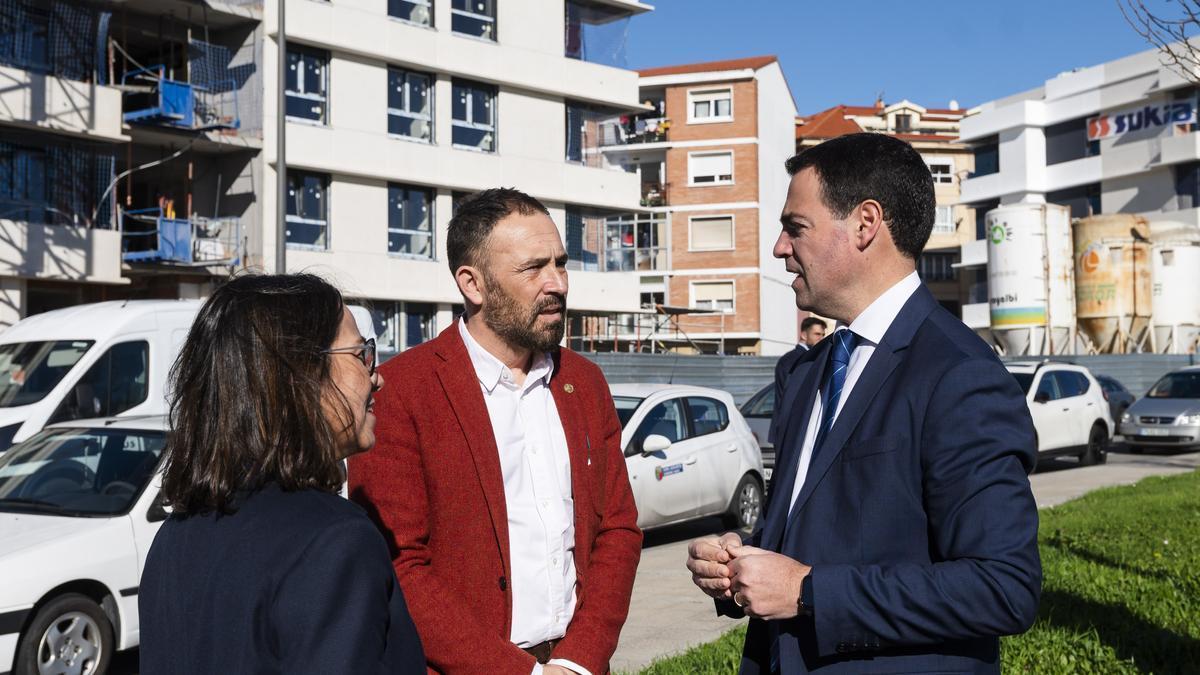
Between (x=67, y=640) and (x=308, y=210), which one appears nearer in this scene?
(x=67, y=640)

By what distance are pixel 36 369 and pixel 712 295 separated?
4688 centimetres

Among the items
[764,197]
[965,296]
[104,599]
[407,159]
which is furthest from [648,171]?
[104,599]

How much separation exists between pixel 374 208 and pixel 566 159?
8.22m

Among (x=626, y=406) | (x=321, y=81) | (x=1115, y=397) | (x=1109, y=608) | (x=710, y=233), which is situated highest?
(x=321, y=81)

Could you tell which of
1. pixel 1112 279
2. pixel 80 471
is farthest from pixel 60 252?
pixel 1112 279

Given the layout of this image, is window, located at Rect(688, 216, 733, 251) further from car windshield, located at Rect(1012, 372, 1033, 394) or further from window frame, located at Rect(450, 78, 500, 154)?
car windshield, located at Rect(1012, 372, 1033, 394)

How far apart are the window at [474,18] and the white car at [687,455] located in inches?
1066

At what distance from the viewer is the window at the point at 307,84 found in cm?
3444

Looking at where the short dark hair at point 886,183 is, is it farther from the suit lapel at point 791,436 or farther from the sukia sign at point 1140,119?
the sukia sign at point 1140,119

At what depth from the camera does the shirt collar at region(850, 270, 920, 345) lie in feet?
9.16

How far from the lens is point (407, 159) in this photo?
36938 millimetres

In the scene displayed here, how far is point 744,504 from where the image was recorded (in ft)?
46.8

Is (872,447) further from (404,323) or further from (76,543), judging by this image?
(404,323)

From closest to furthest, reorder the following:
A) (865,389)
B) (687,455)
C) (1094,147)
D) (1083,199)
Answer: (865,389) → (687,455) → (1094,147) → (1083,199)
